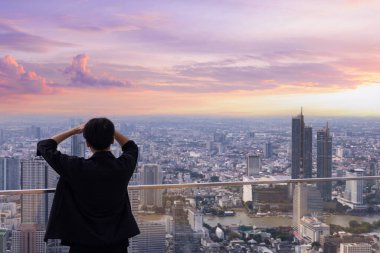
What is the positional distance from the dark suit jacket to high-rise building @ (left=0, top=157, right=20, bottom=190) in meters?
1.14

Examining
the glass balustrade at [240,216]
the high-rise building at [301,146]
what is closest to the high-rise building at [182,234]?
the glass balustrade at [240,216]

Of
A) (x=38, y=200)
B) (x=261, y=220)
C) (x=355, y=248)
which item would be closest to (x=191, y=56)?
(x=355, y=248)

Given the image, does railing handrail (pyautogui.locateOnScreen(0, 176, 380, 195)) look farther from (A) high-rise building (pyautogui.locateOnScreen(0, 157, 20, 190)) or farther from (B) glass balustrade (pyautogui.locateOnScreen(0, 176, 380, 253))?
(A) high-rise building (pyautogui.locateOnScreen(0, 157, 20, 190))

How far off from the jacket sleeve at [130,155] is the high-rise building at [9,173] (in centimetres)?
119

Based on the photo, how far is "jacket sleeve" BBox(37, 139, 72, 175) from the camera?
2.04m

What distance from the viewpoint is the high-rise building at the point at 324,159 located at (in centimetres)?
362

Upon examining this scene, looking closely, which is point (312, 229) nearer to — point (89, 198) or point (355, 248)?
point (355, 248)

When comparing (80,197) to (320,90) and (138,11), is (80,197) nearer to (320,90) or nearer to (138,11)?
(138,11)

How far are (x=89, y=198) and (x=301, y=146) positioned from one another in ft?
15.0

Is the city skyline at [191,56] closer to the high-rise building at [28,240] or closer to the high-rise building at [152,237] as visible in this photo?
the high-rise building at [152,237]

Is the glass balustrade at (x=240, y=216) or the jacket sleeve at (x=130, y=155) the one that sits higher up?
the jacket sleeve at (x=130, y=155)

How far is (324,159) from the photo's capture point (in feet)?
18.3

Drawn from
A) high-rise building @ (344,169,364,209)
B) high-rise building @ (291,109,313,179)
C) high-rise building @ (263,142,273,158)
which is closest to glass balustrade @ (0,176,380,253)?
high-rise building @ (344,169,364,209)

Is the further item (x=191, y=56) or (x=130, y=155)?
(x=191, y=56)
